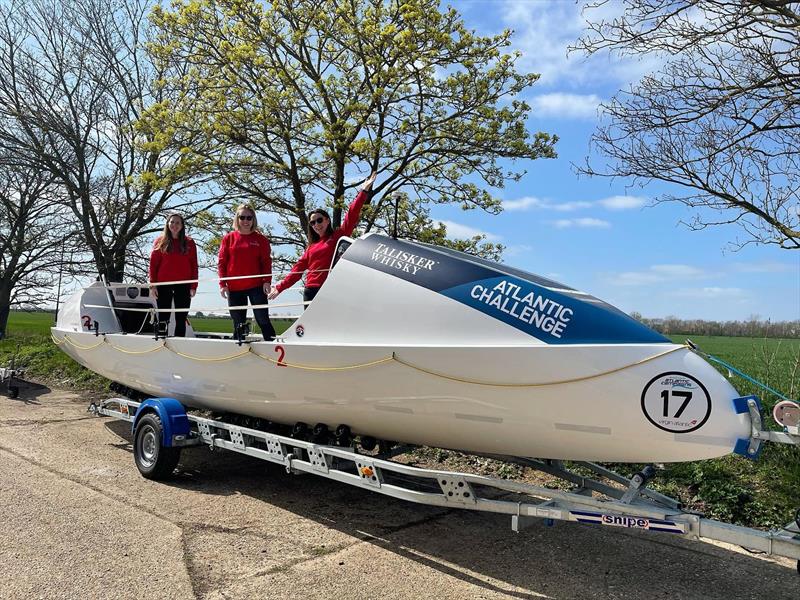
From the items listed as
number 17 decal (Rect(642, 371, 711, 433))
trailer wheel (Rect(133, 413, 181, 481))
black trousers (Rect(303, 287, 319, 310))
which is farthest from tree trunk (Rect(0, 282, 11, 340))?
number 17 decal (Rect(642, 371, 711, 433))

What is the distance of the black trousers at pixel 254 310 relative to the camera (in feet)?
18.8

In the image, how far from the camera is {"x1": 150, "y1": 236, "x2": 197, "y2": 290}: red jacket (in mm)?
7215

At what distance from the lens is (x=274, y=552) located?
4289 mm

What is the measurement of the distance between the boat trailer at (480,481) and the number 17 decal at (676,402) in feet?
0.88

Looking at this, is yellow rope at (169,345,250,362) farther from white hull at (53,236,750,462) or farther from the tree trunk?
the tree trunk

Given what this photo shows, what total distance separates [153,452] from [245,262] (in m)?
2.08

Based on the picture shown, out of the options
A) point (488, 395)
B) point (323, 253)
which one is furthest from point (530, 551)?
point (323, 253)

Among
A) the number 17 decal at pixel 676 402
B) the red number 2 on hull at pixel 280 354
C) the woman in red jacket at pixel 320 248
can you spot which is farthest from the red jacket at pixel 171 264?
the number 17 decal at pixel 676 402

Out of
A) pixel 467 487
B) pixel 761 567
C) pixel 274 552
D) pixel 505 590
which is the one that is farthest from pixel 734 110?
pixel 274 552

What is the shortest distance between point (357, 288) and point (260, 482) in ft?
8.57

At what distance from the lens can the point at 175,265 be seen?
726 cm

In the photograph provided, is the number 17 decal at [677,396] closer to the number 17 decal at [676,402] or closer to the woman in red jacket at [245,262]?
the number 17 decal at [676,402]

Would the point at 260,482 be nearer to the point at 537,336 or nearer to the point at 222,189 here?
the point at 537,336

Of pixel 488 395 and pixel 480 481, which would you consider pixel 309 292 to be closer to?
pixel 488 395
